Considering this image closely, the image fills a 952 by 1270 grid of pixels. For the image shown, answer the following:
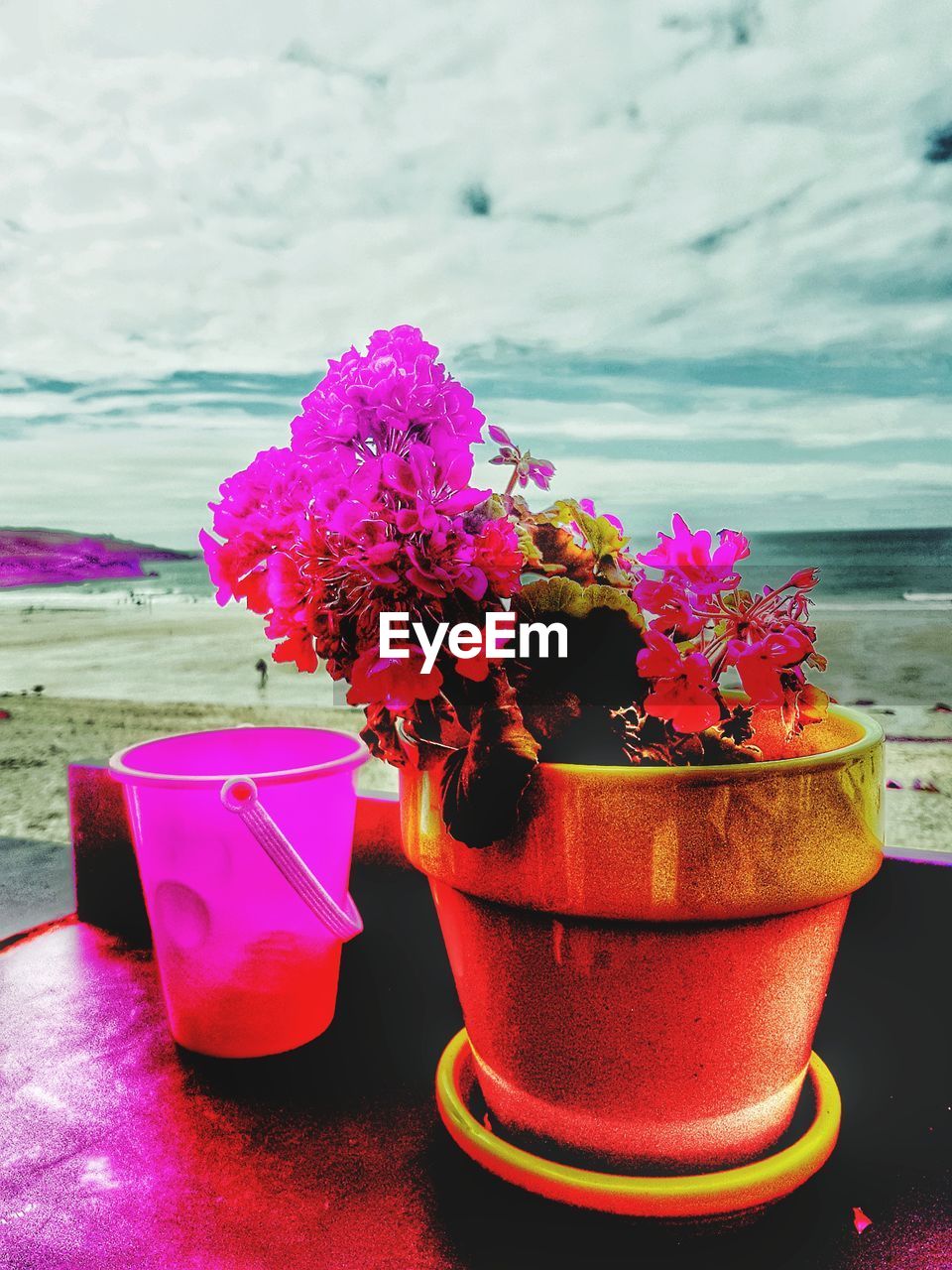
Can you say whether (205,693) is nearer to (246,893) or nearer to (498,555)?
(246,893)

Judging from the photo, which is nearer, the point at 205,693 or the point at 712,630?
the point at 712,630

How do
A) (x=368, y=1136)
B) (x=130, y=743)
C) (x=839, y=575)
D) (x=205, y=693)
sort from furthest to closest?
(x=839, y=575)
(x=205, y=693)
(x=130, y=743)
(x=368, y=1136)

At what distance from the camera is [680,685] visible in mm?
493

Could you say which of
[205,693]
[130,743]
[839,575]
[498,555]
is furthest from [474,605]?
[839,575]

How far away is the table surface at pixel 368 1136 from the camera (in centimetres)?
53

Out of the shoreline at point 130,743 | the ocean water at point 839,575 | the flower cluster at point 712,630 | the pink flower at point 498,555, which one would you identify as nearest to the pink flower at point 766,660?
the flower cluster at point 712,630

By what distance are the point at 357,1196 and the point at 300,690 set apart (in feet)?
20.6

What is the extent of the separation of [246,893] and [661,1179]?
375 millimetres

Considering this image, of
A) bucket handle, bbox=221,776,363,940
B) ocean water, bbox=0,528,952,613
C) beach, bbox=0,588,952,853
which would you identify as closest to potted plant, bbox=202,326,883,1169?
bucket handle, bbox=221,776,363,940

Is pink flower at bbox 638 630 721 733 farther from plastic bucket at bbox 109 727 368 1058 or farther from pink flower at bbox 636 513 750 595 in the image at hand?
plastic bucket at bbox 109 727 368 1058

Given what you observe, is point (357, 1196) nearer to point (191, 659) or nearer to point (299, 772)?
point (299, 772)

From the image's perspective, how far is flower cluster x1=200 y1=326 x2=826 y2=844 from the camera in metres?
0.49

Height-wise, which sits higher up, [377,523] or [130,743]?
[377,523]

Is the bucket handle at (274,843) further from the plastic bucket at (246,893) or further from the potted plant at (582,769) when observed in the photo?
the potted plant at (582,769)
